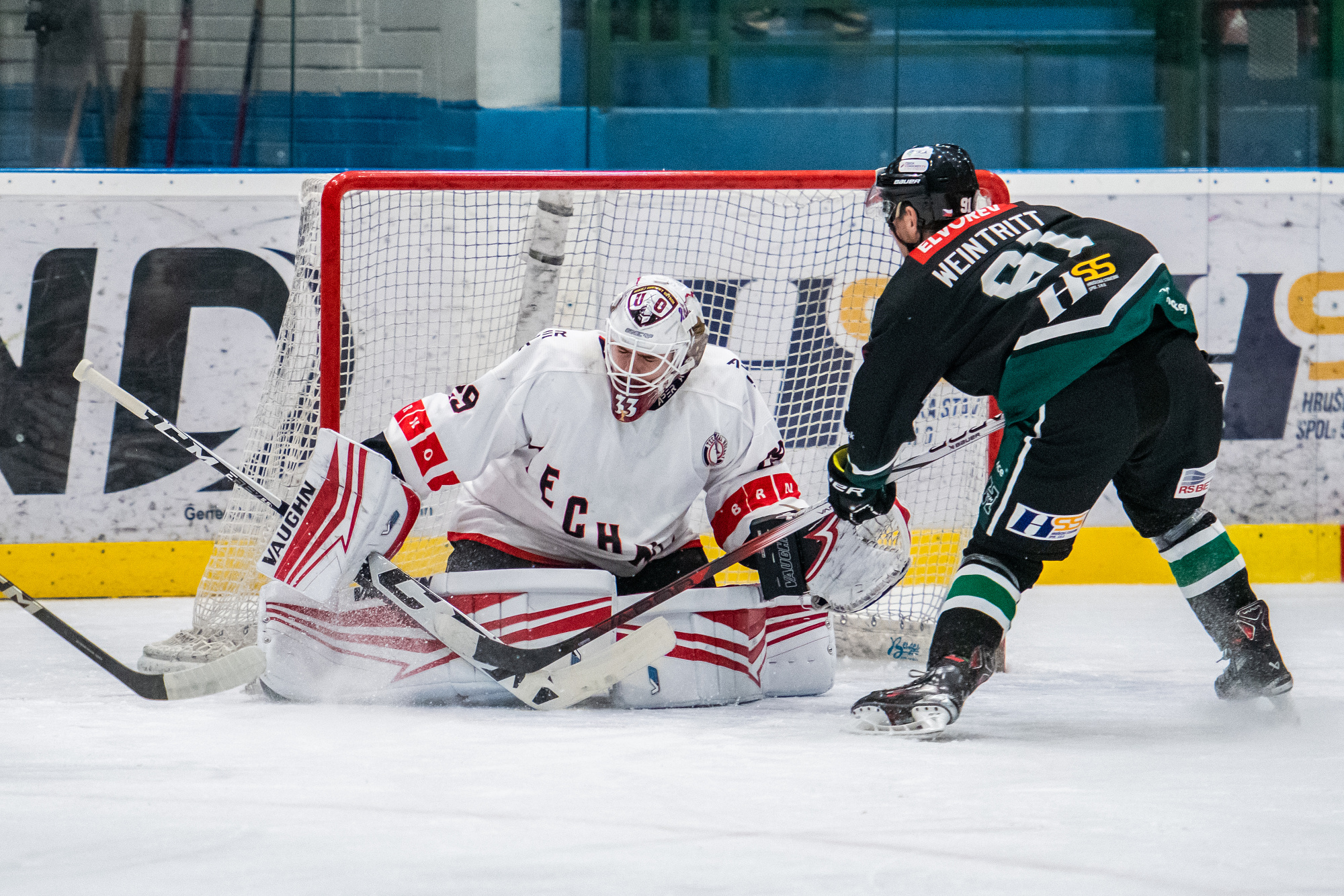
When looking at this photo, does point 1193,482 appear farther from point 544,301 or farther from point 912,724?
point 544,301

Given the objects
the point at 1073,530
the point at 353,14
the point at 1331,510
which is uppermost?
the point at 353,14

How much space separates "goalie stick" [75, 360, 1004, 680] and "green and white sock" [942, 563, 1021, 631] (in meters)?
0.23

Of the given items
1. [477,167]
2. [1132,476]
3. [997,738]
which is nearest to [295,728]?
[997,738]

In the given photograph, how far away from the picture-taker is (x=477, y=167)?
4.92m

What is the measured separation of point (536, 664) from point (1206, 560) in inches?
47.0

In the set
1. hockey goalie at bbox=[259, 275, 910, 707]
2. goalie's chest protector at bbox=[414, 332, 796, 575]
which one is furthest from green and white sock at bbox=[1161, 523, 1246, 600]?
goalie's chest protector at bbox=[414, 332, 796, 575]

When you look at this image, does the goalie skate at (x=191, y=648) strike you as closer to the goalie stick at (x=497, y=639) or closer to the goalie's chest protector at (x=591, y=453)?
the goalie stick at (x=497, y=639)

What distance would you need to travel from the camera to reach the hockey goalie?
2490 mm

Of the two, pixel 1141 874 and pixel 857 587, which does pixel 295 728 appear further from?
pixel 1141 874

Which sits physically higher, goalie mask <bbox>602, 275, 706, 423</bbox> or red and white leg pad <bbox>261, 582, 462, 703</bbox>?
goalie mask <bbox>602, 275, 706, 423</bbox>

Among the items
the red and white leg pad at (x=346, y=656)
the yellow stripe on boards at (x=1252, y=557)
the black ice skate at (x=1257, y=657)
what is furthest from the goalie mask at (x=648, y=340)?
the yellow stripe on boards at (x=1252, y=557)


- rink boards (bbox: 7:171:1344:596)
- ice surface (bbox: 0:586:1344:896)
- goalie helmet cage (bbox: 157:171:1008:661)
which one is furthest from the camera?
rink boards (bbox: 7:171:1344:596)

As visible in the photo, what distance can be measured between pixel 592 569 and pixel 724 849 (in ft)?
3.56

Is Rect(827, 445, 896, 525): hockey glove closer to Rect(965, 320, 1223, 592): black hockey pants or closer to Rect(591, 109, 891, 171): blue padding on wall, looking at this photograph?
Rect(965, 320, 1223, 592): black hockey pants
